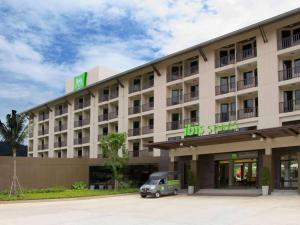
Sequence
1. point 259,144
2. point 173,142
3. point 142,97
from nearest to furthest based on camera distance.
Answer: point 259,144
point 173,142
point 142,97

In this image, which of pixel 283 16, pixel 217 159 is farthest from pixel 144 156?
pixel 283 16

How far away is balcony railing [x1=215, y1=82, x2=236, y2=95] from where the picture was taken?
4316cm

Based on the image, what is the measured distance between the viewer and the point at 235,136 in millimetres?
35906

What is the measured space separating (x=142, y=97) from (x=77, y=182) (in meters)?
12.2

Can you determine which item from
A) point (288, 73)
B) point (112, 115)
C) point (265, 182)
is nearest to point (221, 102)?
point (288, 73)

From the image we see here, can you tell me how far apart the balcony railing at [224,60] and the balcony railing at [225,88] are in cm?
198

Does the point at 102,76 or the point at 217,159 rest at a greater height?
the point at 102,76

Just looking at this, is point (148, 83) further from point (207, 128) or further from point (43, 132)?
point (43, 132)

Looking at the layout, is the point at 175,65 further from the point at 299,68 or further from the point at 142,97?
the point at 299,68

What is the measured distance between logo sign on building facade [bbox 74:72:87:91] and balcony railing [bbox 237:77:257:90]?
97.9ft

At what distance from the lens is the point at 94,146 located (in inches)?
2404

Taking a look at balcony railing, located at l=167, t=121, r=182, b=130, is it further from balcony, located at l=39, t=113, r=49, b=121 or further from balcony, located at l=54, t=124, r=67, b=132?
balcony, located at l=39, t=113, r=49, b=121

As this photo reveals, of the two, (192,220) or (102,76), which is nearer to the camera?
(192,220)

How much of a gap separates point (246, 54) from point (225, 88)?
3.86 m
